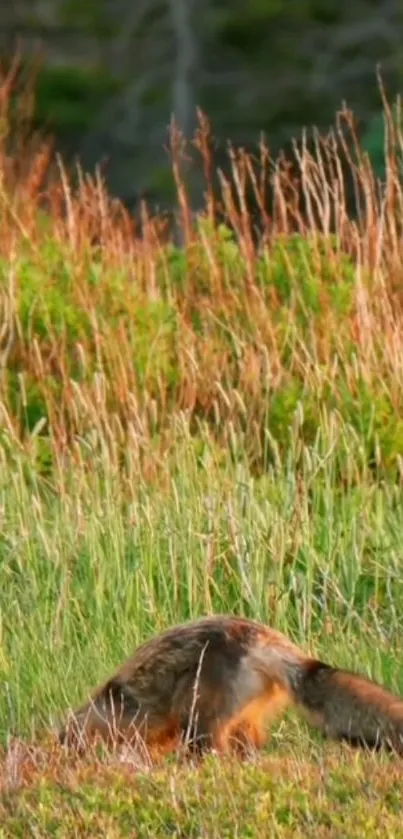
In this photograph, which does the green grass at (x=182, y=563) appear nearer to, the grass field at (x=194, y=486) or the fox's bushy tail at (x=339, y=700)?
the grass field at (x=194, y=486)

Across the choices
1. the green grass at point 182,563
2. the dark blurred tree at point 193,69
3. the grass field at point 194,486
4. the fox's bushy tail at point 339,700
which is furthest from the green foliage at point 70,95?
the fox's bushy tail at point 339,700

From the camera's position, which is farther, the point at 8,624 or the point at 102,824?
the point at 8,624

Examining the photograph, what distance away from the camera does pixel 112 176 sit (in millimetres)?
26125

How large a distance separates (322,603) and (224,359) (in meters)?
3.26

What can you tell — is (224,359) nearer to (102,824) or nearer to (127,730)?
(127,730)

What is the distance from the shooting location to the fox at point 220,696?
6523 millimetres

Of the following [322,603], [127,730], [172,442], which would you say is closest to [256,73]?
[172,442]

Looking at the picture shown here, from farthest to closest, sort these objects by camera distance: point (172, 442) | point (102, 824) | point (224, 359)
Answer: point (224, 359) < point (172, 442) < point (102, 824)

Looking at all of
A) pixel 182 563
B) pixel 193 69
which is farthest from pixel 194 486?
pixel 193 69

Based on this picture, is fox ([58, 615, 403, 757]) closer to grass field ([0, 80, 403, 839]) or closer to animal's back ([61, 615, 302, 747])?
animal's back ([61, 615, 302, 747])

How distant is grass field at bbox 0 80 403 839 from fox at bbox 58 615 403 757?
128 mm

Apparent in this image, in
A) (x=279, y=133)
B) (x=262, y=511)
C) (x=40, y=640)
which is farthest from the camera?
(x=279, y=133)

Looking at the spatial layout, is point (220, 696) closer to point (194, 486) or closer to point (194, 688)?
point (194, 688)

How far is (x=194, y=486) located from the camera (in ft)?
32.3
